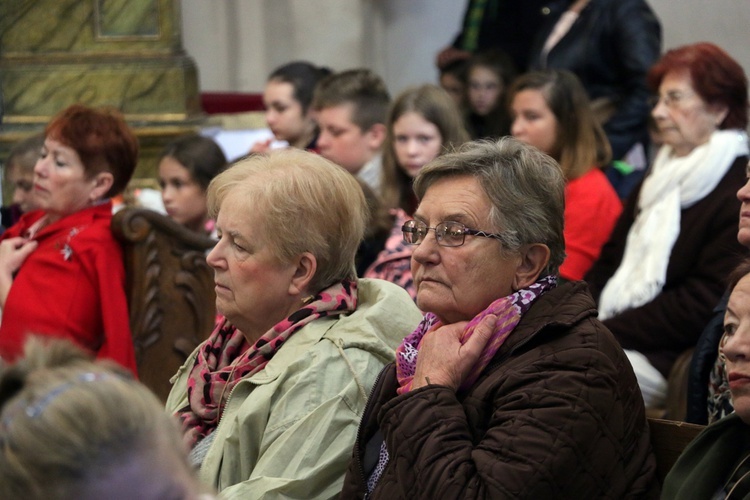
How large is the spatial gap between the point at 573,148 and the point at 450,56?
92.2 inches

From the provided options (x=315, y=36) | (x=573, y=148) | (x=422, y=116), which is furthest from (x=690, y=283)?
(x=315, y=36)

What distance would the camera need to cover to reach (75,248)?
12.9ft

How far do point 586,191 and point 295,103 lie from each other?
6.51ft

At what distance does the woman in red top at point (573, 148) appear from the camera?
4652mm

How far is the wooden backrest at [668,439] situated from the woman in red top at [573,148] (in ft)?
6.76

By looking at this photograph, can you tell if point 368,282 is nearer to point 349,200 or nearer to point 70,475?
point 349,200

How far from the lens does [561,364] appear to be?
7.48 ft

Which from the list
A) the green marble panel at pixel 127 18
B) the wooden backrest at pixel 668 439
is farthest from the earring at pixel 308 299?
the green marble panel at pixel 127 18

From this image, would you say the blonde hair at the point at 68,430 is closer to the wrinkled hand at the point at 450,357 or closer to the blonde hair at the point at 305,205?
the wrinkled hand at the point at 450,357

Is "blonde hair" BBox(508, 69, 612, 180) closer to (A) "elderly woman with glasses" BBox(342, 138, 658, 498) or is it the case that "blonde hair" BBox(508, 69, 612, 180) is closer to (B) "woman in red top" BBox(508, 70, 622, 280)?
(B) "woman in red top" BBox(508, 70, 622, 280)

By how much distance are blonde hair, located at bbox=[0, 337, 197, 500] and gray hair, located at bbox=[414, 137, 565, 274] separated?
135 cm

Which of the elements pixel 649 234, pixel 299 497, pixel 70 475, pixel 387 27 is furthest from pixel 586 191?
pixel 387 27

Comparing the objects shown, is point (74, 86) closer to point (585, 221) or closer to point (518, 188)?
point (585, 221)

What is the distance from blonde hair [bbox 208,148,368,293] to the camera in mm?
2830
